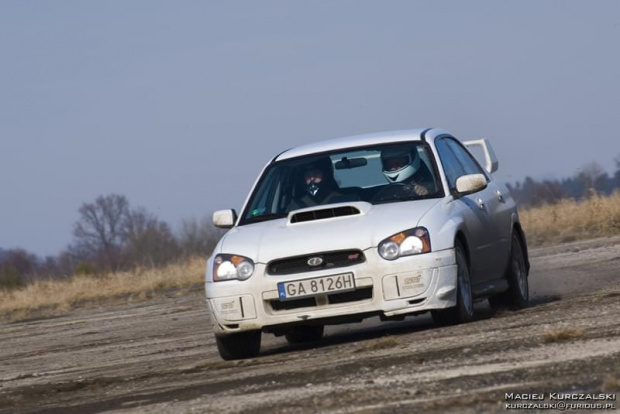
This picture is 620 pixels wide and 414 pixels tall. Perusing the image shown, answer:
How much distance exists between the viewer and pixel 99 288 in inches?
1378

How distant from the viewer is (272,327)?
9891 millimetres

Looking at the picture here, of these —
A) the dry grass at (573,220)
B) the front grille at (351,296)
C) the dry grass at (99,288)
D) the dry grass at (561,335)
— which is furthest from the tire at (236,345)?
the dry grass at (99,288)

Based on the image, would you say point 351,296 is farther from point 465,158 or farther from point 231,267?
point 465,158

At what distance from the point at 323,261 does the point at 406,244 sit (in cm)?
59

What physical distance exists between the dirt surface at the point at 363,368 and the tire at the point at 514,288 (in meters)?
0.22

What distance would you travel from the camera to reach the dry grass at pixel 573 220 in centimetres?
2833

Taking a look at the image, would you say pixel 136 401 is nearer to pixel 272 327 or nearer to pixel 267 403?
pixel 267 403

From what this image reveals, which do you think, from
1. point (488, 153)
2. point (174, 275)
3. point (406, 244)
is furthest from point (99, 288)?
point (406, 244)

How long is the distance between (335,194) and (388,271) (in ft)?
4.50

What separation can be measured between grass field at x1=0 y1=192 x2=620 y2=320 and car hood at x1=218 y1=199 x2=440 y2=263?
1777 centimetres

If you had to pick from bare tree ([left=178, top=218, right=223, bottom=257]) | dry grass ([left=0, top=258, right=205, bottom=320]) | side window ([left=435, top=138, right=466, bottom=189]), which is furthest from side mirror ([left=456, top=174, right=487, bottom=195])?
bare tree ([left=178, top=218, right=223, bottom=257])

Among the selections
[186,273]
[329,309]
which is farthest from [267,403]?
[186,273]

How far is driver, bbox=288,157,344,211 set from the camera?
A: 10.8 m

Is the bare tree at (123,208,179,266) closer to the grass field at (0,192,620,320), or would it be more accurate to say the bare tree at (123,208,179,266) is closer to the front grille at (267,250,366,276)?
the grass field at (0,192,620,320)
